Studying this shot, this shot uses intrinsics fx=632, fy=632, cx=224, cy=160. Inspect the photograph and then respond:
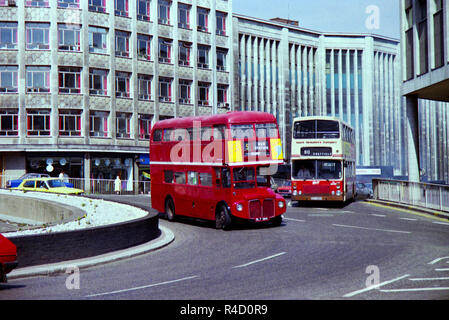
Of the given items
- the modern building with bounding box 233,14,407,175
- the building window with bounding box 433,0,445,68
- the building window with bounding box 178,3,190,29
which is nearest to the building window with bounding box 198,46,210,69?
the building window with bounding box 178,3,190,29

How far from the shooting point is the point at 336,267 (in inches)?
522

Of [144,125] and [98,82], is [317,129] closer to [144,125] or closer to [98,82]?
[98,82]

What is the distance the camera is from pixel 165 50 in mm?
60906

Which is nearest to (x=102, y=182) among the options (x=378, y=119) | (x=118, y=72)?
(x=118, y=72)

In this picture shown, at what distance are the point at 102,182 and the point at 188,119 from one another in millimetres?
25996

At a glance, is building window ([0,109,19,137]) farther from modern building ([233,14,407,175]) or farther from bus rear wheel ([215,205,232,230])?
bus rear wheel ([215,205,232,230])

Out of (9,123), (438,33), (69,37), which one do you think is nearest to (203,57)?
(69,37)

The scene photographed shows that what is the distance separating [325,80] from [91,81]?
43175 millimetres

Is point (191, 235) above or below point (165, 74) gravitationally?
below

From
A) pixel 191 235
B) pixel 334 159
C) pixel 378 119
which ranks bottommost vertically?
pixel 191 235

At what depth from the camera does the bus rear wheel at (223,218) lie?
73.3ft

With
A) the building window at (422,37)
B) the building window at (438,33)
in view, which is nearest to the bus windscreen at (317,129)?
the building window at (438,33)

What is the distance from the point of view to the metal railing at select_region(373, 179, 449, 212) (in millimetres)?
26344
